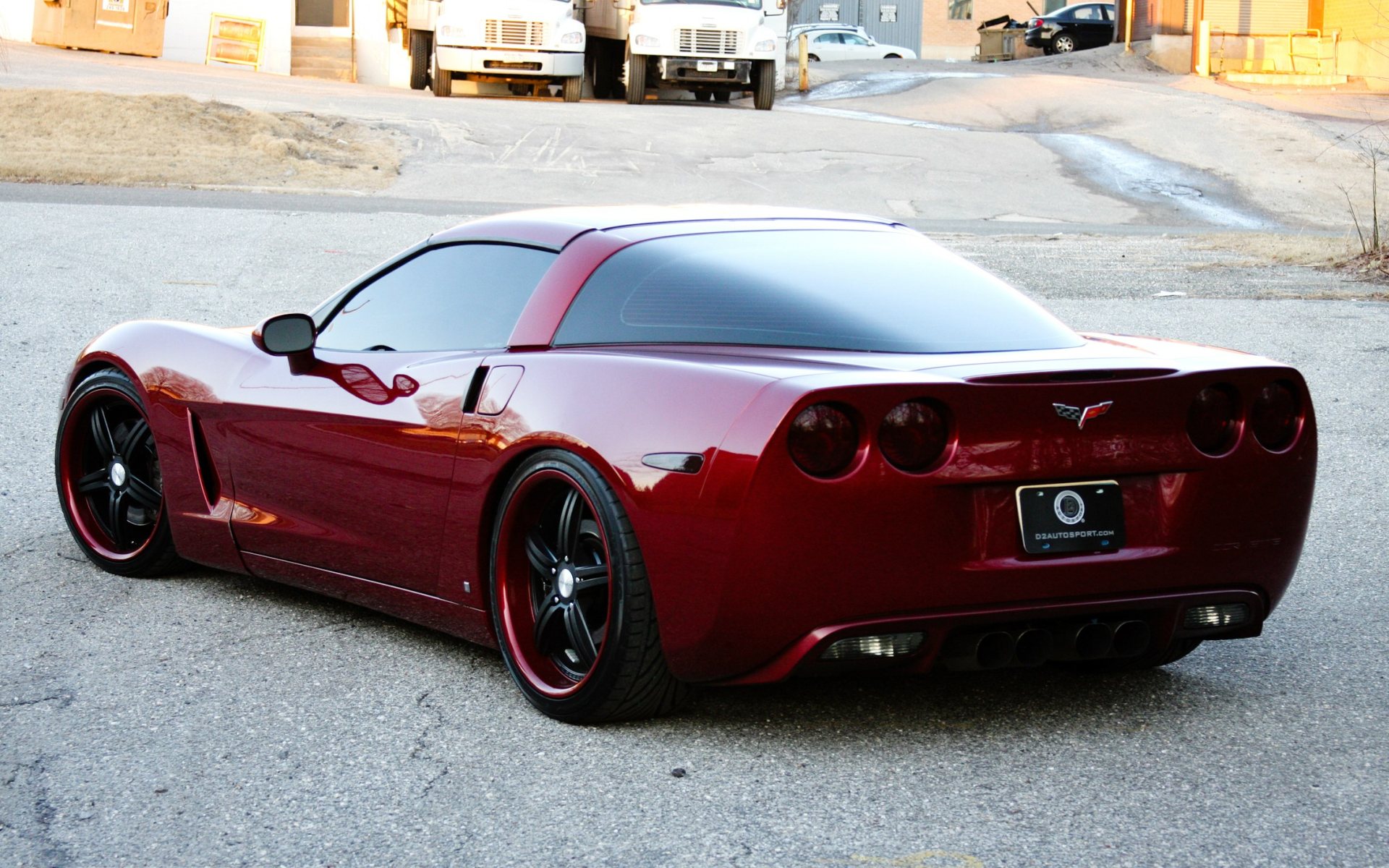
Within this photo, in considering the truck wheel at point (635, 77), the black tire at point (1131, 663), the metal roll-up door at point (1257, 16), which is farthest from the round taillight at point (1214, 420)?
the metal roll-up door at point (1257, 16)

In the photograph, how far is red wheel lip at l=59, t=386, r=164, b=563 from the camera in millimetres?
5363

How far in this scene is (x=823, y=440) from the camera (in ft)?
11.4

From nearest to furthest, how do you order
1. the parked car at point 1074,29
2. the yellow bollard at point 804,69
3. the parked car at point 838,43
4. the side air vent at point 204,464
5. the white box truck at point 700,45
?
1. the side air vent at point 204,464
2. the white box truck at point 700,45
3. the yellow bollard at point 804,69
4. the parked car at point 838,43
5. the parked car at point 1074,29

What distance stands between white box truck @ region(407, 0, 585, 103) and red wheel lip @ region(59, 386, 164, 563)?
20.7 m

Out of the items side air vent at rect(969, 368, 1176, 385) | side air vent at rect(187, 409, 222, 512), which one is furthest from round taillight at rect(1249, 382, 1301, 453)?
side air vent at rect(187, 409, 222, 512)

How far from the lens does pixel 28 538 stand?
577 centimetres

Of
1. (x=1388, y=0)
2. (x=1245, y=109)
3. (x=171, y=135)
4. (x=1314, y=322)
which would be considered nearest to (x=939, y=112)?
(x=1245, y=109)

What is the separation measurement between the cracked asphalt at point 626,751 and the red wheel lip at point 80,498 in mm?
96

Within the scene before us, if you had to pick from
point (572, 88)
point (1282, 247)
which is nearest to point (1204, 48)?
point (572, 88)

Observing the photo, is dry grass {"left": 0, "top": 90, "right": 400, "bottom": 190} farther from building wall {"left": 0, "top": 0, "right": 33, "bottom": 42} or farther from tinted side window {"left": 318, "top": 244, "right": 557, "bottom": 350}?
tinted side window {"left": 318, "top": 244, "right": 557, "bottom": 350}

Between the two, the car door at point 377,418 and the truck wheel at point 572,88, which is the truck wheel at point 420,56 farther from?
the car door at point 377,418

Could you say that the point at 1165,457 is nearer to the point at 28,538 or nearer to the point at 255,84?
the point at 28,538

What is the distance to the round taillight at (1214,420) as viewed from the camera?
12.5ft

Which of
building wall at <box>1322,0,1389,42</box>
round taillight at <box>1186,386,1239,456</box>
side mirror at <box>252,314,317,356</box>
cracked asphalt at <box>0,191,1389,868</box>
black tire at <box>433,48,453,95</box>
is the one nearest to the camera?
cracked asphalt at <box>0,191,1389,868</box>
